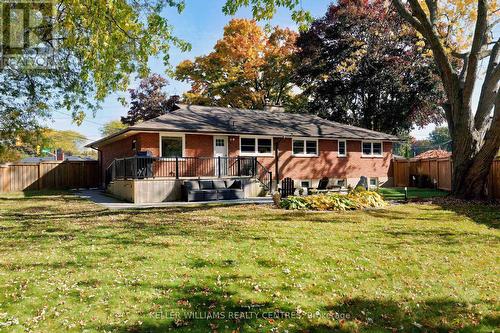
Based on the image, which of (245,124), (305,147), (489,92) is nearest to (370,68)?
(305,147)

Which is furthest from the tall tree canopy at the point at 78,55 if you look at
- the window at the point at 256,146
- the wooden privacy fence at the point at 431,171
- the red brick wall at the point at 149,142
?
the wooden privacy fence at the point at 431,171

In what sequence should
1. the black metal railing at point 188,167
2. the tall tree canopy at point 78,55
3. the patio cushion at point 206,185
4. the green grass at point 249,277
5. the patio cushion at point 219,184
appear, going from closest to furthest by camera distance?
the green grass at point 249,277 < the tall tree canopy at point 78,55 < the black metal railing at point 188,167 < the patio cushion at point 206,185 < the patio cushion at point 219,184

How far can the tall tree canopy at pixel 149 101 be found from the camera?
3941 cm

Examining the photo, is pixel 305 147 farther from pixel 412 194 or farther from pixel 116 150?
pixel 116 150

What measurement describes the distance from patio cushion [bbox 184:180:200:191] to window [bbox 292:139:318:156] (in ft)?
25.8

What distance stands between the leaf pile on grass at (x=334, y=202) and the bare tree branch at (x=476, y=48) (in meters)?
5.75

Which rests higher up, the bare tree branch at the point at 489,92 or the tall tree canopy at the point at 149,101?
the tall tree canopy at the point at 149,101

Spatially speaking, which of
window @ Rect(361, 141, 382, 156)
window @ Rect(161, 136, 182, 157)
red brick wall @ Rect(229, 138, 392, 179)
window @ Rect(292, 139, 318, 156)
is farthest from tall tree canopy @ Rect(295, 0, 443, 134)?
window @ Rect(161, 136, 182, 157)

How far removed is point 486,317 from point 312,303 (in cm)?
189

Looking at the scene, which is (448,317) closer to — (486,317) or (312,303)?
(486,317)

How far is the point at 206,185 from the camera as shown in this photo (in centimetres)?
1639

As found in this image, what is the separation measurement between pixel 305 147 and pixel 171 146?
8.36 metres

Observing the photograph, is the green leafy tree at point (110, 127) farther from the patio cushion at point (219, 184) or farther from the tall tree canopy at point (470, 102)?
the tall tree canopy at point (470, 102)

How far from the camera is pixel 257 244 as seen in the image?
22.7 feet
